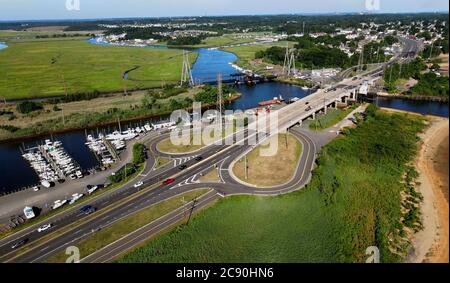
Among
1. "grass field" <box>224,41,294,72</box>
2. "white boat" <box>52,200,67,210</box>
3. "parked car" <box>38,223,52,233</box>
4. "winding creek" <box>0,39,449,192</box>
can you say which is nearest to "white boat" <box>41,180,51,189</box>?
"winding creek" <box>0,39,449,192</box>

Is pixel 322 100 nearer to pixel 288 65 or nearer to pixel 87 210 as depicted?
pixel 288 65

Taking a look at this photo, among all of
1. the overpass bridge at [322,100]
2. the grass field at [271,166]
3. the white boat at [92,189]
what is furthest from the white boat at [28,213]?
the overpass bridge at [322,100]

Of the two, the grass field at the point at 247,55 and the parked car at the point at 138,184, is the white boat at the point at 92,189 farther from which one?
the grass field at the point at 247,55

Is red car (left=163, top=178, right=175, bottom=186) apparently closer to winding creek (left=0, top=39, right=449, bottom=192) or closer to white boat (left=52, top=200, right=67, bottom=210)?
white boat (left=52, top=200, right=67, bottom=210)

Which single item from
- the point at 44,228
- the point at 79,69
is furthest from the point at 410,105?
the point at 79,69

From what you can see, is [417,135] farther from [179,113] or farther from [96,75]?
[96,75]
